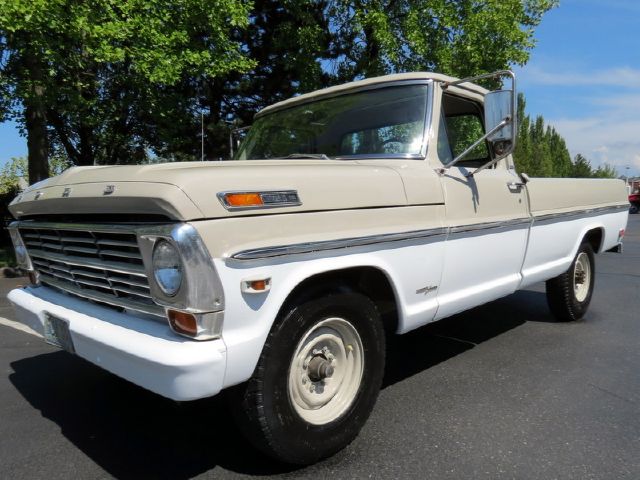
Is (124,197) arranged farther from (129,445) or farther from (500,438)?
(500,438)

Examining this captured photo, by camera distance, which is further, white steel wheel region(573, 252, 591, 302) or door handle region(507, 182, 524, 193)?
white steel wheel region(573, 252, 591, 302)

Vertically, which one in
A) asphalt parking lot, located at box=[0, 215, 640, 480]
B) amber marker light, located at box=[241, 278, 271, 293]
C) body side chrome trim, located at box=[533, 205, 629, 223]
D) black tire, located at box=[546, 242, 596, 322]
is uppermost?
body side chrome trim, located at box=[533, 205, 629, 223]

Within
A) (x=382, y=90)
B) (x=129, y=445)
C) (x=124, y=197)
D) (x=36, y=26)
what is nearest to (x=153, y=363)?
(x=124, y=197)

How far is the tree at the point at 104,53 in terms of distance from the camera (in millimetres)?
8156

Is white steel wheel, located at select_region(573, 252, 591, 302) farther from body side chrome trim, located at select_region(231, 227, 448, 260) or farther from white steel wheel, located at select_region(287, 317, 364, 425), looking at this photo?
white steel wheel, located at select_region(287, 317, 364, 425)

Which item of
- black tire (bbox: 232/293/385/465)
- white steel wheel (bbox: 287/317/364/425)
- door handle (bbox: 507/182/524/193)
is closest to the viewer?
black tire (bbox: 232/293/385/465)

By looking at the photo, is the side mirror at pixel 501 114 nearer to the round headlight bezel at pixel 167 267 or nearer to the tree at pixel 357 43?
the round headlight bezel at pixel 167 267

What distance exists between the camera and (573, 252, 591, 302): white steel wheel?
523 centimetres

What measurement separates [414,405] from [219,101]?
1525 cm

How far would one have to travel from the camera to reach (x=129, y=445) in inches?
111

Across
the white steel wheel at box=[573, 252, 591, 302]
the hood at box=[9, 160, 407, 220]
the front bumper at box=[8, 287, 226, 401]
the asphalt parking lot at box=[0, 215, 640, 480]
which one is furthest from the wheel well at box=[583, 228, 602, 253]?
the front bumper at box=[8, 287, 226, 401]

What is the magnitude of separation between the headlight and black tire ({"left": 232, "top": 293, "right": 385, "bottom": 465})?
48cm

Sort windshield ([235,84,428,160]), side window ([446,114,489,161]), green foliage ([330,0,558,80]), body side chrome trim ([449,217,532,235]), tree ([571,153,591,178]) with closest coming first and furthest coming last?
body side chrome trim ([449,217,532,235]) < windshield ([235,84,428,160]) < side window ([446,114,489,161]) < green foliage ([330,0,558,80]) < tree ([571,153,591,178])

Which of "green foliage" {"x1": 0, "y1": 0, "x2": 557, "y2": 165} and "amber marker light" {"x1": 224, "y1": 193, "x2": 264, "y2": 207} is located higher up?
"green foliage" {"x1": 0, "y1": 0, "x2": 557, "y2": 165}
